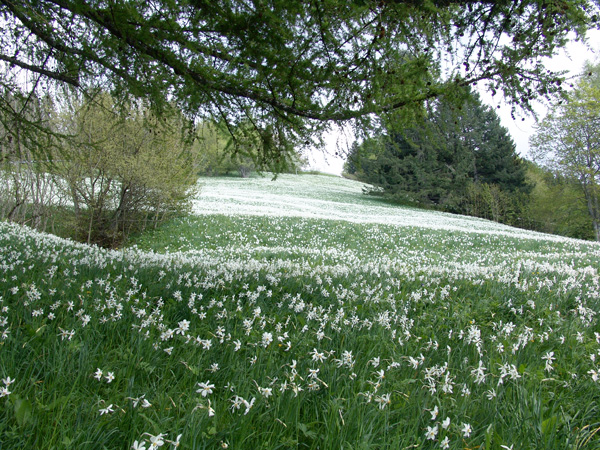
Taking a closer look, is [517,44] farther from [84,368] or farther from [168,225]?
[168,225]

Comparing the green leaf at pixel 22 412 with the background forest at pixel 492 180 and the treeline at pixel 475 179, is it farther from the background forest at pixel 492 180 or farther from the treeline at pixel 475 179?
the treeline at pixel 475 179

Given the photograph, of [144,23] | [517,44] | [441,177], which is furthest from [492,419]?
[441,177]

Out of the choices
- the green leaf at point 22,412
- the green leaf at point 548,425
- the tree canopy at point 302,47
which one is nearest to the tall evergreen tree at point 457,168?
the tree canopy at point 302,47

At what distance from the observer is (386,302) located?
13.1 ft

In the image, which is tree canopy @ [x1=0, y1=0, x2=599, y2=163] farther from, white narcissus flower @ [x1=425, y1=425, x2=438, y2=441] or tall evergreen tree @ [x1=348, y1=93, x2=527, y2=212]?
tall evergreen tree @ [x1=348, y1=93, x2=527, y2=212]

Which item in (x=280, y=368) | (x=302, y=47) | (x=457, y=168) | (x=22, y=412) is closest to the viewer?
(x=22, y=412)

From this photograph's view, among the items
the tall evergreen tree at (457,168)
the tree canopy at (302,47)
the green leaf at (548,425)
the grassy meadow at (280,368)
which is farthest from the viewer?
the tall evergreen tree at (457,168)

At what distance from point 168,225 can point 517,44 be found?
55.4 ft

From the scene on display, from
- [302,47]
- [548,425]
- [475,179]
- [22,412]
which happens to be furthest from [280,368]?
[475,179]

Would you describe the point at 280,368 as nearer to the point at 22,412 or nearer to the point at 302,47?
the point at 22,412

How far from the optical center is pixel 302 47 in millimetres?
3695

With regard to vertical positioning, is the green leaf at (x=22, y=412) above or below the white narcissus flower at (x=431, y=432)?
below

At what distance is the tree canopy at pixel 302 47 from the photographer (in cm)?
347

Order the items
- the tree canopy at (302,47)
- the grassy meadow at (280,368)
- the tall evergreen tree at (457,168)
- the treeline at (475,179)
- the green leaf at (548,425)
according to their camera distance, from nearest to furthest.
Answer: the grassy meadow at (280,368) → the green leaf at (548,425) → the tree canopy at (302,47) → the treeline at (475,179) → the tall evergreen tree at (457,168)
